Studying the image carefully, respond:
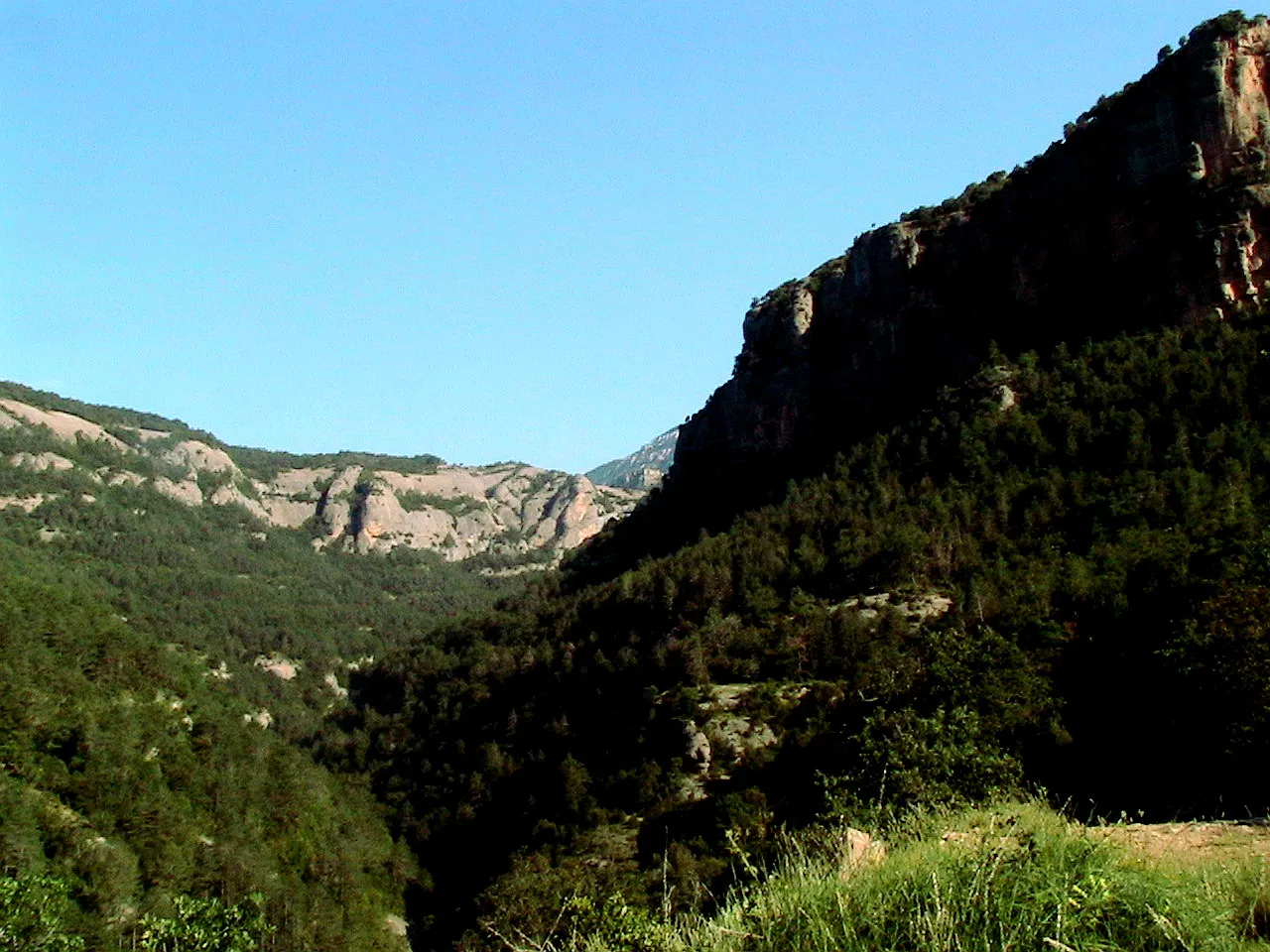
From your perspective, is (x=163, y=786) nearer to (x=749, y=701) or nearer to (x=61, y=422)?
(x=749, y=701)

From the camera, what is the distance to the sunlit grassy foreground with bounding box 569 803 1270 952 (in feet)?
17.9

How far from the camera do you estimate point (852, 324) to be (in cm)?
9425

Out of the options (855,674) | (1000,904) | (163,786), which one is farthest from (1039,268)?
(1000,904)

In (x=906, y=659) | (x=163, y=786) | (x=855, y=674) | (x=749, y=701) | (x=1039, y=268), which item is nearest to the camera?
(x=906, y=659)

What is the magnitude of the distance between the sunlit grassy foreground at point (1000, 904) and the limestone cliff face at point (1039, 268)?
72100 mm

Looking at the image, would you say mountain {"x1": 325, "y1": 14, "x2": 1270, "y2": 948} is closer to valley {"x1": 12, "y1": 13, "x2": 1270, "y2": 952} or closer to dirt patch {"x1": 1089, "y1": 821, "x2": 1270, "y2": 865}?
valley {"x1": 12, "y1": 13, "x2": 1270, "y2": 952}

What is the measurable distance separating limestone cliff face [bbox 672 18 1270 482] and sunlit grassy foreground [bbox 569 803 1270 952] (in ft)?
237

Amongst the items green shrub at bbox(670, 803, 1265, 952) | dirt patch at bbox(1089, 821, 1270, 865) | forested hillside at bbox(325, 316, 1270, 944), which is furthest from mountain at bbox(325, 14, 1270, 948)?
green shrub at bbox(670, 803, 1265, 952)

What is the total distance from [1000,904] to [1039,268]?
85.0m

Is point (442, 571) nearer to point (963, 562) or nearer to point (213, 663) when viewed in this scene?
point (213, 663)

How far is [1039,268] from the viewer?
82.3 metres

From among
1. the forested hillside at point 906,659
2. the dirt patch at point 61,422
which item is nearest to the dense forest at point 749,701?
the forested hillside at point 906,659

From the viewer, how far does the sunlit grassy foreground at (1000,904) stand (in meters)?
5.47

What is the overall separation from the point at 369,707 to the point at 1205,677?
7974 cm
